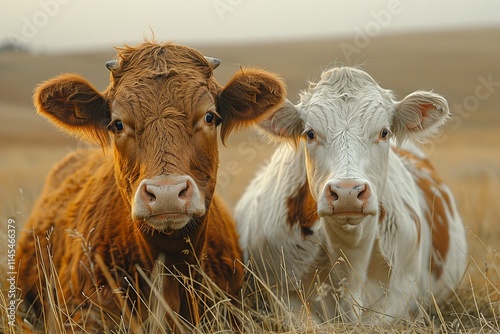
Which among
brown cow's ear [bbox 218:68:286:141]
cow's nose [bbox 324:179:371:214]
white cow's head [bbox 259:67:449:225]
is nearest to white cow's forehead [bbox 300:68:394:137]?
white cow's head [bbox 259:67:449:225]

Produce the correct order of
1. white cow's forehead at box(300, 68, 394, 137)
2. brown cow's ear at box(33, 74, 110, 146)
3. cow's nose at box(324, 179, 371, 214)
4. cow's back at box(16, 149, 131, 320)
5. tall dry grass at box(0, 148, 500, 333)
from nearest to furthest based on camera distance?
tall dry grass at box(0, 148, 500, 333) < cow's nose at box(324, 179, 371, 214) < brown cow's ear at box(33, 74, 110, 146) < cow's back at box(16, 149, 131, 320) < white cow's forehead at box(300, 68, 394, 137)

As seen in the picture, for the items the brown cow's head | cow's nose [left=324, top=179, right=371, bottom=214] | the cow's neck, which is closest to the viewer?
the brown cow's head

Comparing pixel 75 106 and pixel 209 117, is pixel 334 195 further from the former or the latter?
pixel 75 106

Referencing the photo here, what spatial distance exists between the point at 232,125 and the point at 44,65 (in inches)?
2041

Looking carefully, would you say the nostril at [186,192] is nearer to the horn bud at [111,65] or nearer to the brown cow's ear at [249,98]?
the brown cow's ear at [249,98]

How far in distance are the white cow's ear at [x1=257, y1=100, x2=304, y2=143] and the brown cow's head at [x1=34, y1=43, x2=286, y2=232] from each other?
398 millimetres

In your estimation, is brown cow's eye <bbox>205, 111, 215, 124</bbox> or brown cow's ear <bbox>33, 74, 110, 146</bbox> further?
brown cow's ear <bbox>33, 74, 110, 146</bbox>

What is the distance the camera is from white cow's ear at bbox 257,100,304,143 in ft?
19.2

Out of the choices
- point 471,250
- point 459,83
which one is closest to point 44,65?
point 459,83

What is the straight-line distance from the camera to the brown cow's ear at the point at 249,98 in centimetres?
530

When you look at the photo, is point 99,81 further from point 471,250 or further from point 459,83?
point 471,250

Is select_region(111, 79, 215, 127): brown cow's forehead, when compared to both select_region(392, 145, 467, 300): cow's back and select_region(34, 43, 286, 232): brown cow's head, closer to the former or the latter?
select_region(34, 43, 286, 232): brown cow's head

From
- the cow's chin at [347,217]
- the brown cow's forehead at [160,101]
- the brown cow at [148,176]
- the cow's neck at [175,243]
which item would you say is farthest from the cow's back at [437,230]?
the brown cow's forehead at [160,101]

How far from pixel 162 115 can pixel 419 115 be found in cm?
223
